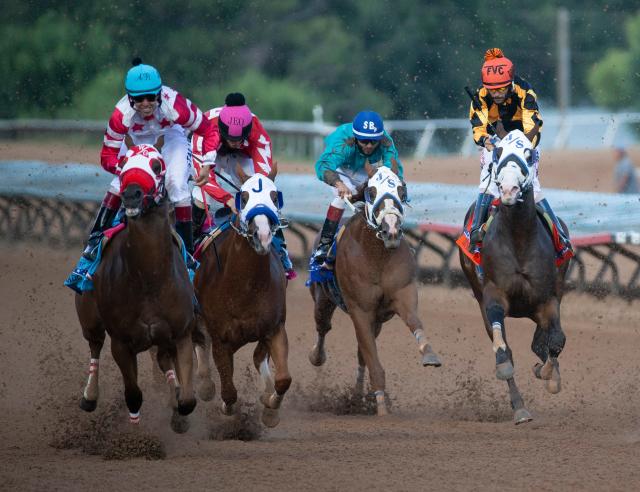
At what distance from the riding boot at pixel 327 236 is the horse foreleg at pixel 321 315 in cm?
56

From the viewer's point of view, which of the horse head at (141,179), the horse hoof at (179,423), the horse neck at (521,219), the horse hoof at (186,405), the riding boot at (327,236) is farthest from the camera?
the riding boot at (327,236)

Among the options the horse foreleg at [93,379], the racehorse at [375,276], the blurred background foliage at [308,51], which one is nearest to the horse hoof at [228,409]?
the horse foreleg at [93,379]

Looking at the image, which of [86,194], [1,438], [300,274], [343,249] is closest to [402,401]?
[343,249]

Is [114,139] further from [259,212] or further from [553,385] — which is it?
[553,385]

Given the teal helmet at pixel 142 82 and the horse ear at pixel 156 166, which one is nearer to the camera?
the horse ear at pixel 156 166

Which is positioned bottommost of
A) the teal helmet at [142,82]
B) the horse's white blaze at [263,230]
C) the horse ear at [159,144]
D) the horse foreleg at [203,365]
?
the horse foreleg at [203,365]

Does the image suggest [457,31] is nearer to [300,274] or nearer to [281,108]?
[281,108]

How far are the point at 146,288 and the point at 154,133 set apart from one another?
133cm

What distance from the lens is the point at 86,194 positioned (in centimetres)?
1873

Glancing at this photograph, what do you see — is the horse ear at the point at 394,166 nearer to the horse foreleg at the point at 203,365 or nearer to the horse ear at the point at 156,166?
the horse foreleg at the point at 203,365

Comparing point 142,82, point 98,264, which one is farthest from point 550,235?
point 98,264

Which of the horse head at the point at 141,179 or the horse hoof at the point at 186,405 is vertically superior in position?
the horse head at the point at 141,179

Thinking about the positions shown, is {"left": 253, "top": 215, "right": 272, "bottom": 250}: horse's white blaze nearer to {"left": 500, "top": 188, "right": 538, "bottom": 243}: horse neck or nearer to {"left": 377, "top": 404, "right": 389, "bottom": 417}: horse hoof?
{"left": 500, "top": 188, "right": 538, "bottom": 243}: horse neck

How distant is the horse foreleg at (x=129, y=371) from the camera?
28.2ft
